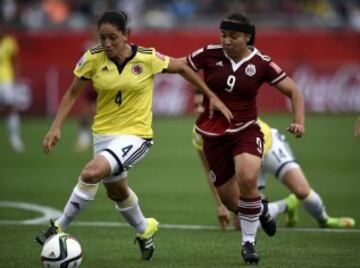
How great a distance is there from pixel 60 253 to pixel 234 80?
8.13ft

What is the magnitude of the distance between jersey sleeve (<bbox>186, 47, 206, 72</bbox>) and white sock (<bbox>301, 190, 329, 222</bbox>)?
2400 millimetres

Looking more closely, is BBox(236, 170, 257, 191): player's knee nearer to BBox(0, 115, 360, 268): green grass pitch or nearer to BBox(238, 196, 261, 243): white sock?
BBox(238, 196, 261, 243): white sock

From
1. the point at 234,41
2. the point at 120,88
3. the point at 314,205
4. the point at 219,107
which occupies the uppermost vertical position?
the point at 234,41

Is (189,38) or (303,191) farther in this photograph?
(189,38)

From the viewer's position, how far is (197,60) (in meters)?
9.71

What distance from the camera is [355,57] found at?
97.5ft

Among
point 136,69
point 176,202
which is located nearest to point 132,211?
point 136,69

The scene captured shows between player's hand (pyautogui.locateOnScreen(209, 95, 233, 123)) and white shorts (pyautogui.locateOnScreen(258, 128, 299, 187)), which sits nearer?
player's hand (pyautogui.locateOnScreen(209, 95, 233, 123))

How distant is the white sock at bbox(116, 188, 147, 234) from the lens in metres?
9.48

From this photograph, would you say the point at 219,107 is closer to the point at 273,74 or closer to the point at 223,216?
the point at 273,74

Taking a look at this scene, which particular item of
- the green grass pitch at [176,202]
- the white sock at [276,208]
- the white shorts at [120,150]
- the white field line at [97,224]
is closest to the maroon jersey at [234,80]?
the white shorts at [120,150]

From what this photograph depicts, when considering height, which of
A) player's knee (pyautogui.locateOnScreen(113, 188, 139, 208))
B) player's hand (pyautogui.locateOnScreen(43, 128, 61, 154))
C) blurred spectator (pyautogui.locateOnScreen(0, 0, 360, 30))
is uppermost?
player's hand (pyautogui.locateOnScreen(43, 128, 61, 154))

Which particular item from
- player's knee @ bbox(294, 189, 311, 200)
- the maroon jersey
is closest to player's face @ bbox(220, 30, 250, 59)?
the maroon jersey

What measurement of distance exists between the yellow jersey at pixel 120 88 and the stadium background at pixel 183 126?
4.39 feet
